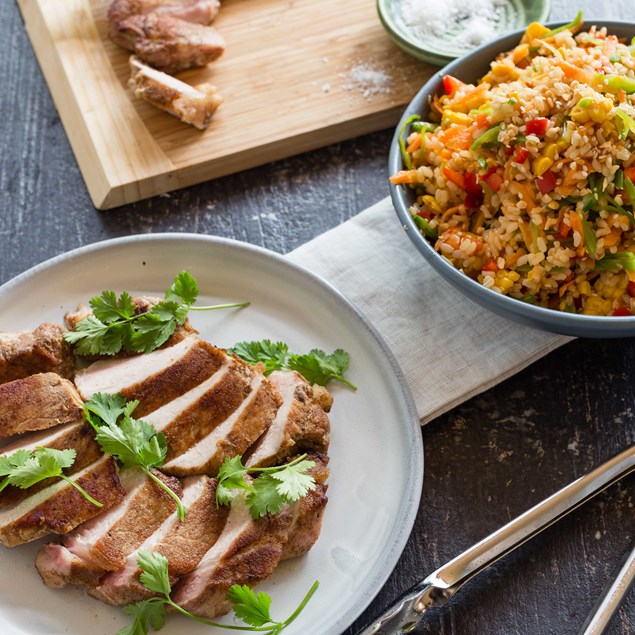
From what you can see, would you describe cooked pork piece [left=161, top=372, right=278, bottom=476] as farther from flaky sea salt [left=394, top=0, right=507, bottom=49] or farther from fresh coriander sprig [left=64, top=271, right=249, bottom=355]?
flaky sea salt [left=394, top=0, right=507, bottom=49]

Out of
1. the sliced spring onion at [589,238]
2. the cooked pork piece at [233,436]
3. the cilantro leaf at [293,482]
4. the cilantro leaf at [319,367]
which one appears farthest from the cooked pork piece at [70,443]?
the sliced spring onion at [589,238]

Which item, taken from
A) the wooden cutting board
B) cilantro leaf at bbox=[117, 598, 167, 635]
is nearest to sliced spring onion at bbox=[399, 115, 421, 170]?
the wooden cutting board

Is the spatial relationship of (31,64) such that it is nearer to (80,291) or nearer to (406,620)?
(80,291)

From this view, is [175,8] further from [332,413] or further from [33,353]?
[332,413]

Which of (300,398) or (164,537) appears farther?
(300,398)

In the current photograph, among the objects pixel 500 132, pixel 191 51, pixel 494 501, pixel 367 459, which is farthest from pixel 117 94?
pixel 494 501
